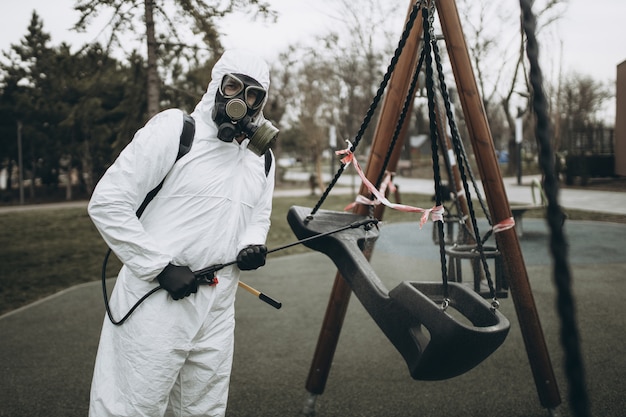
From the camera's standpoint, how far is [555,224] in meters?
0.97

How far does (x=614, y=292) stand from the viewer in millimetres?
5891

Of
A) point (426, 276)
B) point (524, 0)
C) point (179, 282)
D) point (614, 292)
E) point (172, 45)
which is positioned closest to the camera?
point (524, 0)

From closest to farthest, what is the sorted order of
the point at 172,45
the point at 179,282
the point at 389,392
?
the point at 179,282, the point at 389,392, the point at 172,45

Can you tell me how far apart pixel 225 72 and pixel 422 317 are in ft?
4.33

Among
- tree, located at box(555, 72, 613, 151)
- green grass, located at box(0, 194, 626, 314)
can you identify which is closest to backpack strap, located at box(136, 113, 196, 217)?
green grass, located at box(0, 194, 626, 314)

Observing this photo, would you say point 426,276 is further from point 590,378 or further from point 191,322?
point 191,322

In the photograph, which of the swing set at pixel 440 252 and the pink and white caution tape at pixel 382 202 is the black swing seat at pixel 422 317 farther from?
the pink and white caution tape at pixel 382 202

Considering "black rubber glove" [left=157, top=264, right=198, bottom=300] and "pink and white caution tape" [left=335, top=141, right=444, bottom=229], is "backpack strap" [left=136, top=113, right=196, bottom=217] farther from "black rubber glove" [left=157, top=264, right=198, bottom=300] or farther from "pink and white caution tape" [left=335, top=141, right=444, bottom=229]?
"pink and white caution tape" [left=335, top=141, right=444, bottom=229]

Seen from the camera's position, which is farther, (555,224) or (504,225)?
(504,225)

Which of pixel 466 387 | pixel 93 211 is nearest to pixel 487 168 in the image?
pixel 466 387

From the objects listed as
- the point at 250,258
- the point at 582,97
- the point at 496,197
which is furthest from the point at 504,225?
the point at 582,97

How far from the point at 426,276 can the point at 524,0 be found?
614 cm

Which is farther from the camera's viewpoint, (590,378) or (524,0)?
(590,378)

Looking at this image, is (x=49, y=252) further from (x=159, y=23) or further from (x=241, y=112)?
(x=241, y=112)
